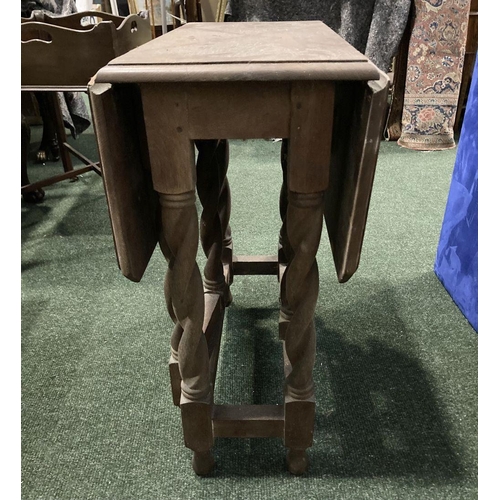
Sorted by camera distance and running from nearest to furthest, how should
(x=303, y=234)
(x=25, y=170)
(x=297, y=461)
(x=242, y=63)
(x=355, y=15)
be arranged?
(x=242, y=63), (x=303, y=234), (x=297, y=461), (x=25, y=170), (x=355, y=15)

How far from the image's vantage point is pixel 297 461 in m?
1.05

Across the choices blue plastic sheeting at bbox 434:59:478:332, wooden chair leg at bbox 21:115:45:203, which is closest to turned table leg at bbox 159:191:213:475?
blue plastic sheeting at bbox 434:59:478:332

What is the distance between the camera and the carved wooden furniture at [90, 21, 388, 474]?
725mm

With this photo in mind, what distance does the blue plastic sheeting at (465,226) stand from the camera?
1473 mm

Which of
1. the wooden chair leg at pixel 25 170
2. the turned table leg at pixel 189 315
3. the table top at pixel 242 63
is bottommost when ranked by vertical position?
the wooden chair leg at pixel 25 170

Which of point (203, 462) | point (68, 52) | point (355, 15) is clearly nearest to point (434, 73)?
point (355, 15)

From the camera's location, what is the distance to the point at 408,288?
169cm

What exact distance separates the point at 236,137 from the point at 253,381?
0.76 meters

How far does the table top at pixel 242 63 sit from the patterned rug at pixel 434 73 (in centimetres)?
234

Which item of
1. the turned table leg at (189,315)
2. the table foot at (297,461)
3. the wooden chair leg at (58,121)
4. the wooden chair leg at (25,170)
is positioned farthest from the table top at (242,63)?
the wooden chair leg at (58,121)

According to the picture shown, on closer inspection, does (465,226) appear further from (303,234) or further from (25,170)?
(25,170)

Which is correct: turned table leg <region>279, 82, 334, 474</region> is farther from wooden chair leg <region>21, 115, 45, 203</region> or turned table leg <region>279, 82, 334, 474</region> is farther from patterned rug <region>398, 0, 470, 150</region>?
patterned rug <region>398, 0, 470, 150</region>

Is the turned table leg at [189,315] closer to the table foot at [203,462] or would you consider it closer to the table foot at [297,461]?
the table foot at [203,462]

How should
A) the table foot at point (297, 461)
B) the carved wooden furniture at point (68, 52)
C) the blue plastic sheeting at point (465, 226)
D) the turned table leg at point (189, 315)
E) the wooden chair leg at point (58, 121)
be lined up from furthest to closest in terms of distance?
the wooden chair leg at point (58, 121) < the carved wooden furniture at point (68, 52) < the blue plastic sheeting at point (465, 226) < the table foot at point (297, 461) < the turned table leg at point (189, 315)
